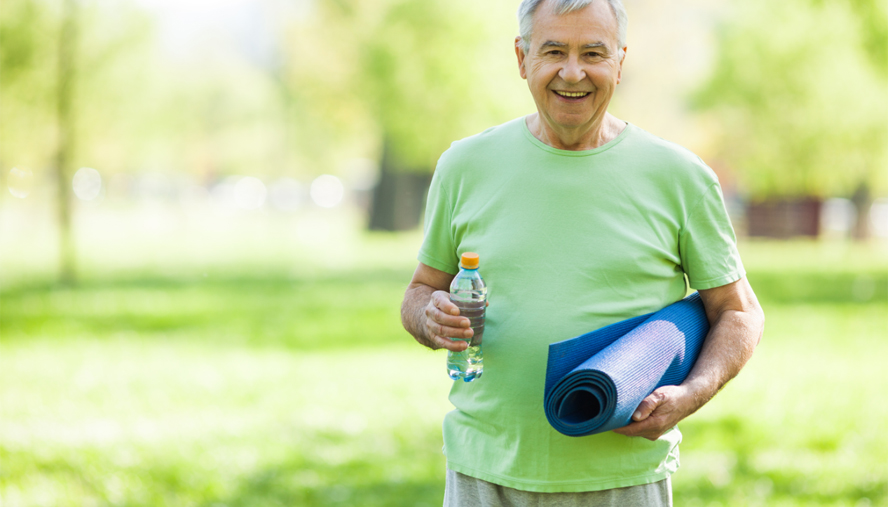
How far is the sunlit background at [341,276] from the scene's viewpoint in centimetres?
608

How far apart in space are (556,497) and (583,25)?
1.40 metres

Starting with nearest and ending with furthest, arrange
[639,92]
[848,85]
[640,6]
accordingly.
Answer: [848,85] → [640,6] → [639,92]

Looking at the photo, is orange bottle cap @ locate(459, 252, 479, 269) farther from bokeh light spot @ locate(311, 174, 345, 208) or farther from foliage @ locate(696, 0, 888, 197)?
bokeh light spot @ locate(311, 174, 345, 208)

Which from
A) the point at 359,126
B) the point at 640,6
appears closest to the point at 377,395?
the point at 359,126

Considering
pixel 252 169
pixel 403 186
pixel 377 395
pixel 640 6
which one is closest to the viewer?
pixel 377 395

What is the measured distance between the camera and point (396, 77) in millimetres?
17000

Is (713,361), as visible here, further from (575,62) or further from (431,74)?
(431,74)

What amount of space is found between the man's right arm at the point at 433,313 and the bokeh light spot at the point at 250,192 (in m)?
55.4

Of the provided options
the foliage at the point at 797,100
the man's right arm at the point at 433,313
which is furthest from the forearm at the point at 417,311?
the foliage at the point at 797,100

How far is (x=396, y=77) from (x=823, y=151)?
38.9ft

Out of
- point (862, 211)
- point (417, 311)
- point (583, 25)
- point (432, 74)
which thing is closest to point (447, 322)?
point (417, 311)

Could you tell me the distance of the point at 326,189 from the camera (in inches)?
2694

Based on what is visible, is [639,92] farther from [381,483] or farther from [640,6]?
[381,483]

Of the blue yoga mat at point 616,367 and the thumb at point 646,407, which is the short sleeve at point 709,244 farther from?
the thumb at point 646,407
